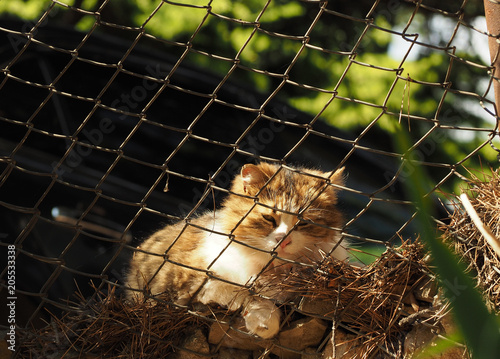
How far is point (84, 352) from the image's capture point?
2607 millimetres

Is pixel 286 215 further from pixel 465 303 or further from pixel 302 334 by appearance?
pixel 465 303

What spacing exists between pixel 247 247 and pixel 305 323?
0.56 metres

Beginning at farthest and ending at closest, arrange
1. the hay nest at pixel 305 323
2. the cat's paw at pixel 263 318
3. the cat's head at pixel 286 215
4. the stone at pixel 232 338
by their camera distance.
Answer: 1. the cat's head at pixel 286 215
2. the stone at pixel 232 338
3. the cat's paw at pixel 263 318
4. the hay nest at pixel 305 323

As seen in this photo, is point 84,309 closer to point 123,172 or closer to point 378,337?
point 378,337

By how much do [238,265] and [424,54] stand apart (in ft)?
16.1

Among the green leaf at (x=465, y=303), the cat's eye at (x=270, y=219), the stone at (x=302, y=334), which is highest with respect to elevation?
the green leaf at (x=465, y=303)

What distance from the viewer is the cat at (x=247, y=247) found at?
2486 millimetres

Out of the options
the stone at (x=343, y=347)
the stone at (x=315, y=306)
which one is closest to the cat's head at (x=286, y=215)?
the stone at (x=315, y=306)

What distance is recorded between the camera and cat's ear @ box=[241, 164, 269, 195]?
3.07 m

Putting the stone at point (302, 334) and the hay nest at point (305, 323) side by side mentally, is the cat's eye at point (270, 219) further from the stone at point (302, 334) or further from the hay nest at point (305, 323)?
the stone at point (302, 334)

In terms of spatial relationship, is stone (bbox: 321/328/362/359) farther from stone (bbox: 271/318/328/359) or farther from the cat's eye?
the cat's eye

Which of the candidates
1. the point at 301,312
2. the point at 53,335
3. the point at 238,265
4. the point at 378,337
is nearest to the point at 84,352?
the point at 53,335

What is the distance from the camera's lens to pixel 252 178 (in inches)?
122

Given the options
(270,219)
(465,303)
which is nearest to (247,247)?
(270,219)
